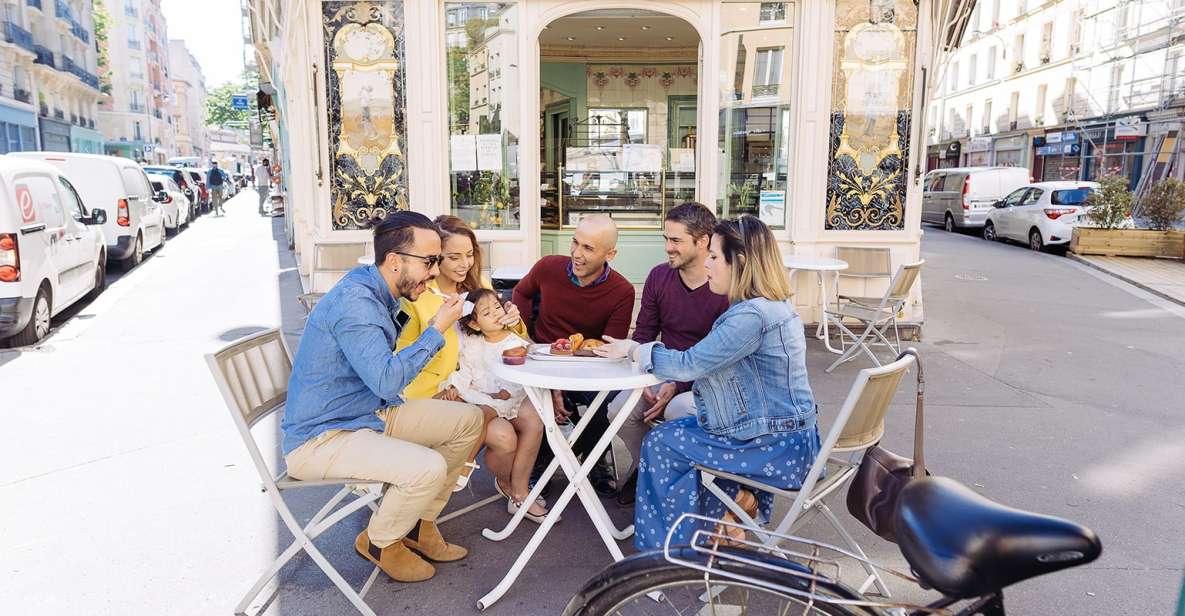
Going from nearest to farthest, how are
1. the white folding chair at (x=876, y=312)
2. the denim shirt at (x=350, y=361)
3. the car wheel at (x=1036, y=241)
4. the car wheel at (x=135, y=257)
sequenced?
the denim shirt at (x=350, y=361)
the white folding chair at (x=876, y=312)
the car wheel at (x=135, y=257)
the car wheel at (x=1036, y=241)

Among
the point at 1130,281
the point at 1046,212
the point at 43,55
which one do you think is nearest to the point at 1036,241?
the point at 1046,212

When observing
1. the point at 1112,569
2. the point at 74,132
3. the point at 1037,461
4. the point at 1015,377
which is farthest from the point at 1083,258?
the point at 74,132

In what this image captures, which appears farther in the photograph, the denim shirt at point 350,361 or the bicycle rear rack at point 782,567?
the denim shirt at point 350,361

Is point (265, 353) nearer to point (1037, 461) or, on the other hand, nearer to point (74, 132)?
point (1037, 461)

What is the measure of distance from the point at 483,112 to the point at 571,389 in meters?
5.15

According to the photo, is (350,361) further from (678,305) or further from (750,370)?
(678,305)

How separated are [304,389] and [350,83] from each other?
16.9 ft

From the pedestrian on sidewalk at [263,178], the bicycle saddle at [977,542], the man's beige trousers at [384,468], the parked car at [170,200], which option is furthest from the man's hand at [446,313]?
the pedestrian on sidewalk at [263,178]

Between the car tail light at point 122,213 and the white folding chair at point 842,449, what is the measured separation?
11.7 metres

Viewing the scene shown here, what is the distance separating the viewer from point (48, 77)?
39.0 m

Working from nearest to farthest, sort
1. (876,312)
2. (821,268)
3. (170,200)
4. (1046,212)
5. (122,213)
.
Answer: (876,312), (821,268), (122,213), (1046,212), (170,200)

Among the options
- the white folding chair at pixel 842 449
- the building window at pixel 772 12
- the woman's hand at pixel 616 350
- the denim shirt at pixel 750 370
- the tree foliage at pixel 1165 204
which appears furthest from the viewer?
the tree foliage at pixel 1165 204

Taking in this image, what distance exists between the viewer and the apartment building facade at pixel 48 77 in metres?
33.3

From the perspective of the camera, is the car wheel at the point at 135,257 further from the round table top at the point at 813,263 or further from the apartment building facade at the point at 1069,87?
the apartment building facade at the point at 1069,87
